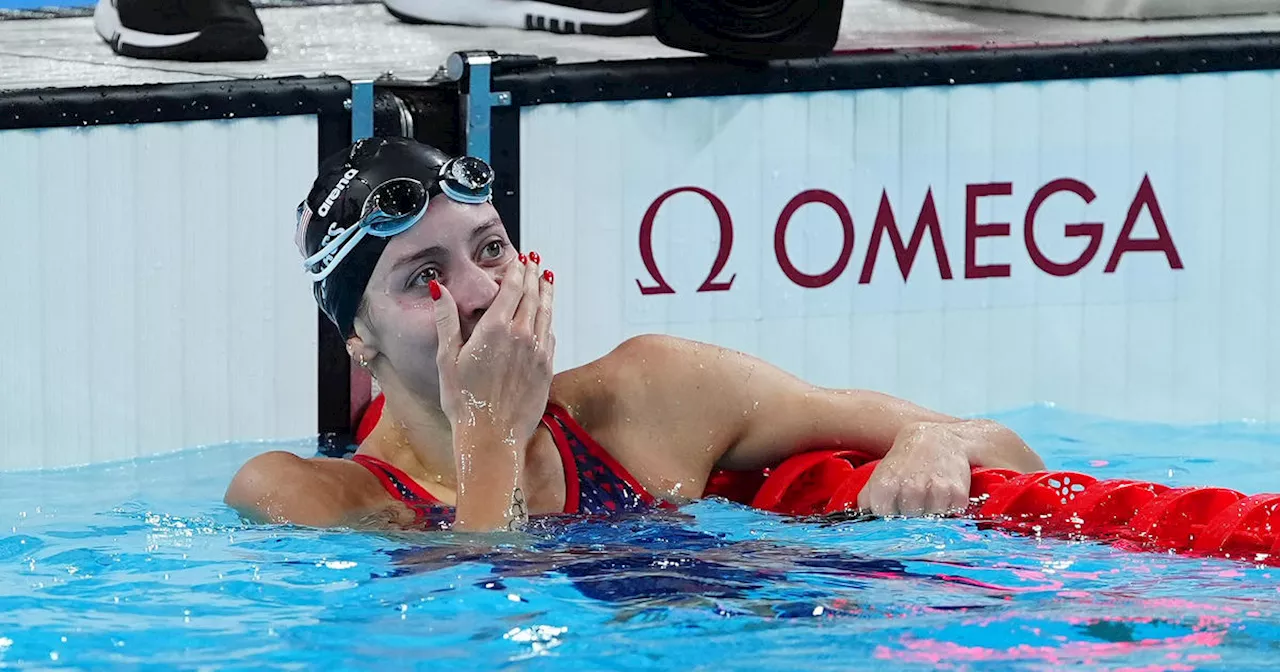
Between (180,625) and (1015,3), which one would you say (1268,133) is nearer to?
(1015,3)

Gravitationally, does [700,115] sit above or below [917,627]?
above

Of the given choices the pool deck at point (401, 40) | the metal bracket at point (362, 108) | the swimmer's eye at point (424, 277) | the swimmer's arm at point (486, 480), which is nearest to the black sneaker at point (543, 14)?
the pool deck at point (401, 40)

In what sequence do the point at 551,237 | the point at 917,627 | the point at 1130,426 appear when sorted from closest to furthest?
the point at 917,627 → the point at 551,237 → the point at 1130,426

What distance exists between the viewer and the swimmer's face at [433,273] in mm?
2705

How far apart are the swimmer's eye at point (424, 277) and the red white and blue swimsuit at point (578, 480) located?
1.00ft

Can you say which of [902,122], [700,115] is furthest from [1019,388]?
[700,115]

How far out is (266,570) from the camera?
8.70 ft

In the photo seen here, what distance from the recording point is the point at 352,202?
2748 millimetres

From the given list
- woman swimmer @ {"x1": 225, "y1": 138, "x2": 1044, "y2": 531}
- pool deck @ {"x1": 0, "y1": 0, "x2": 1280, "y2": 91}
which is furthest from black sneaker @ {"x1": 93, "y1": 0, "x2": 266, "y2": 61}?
woman swimmer @ {"x1": 225, "y1": 138, "x2": 1044, "y2": 531}

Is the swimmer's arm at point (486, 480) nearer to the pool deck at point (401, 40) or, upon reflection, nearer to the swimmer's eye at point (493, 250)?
the swimmer's eye at point (493, 250)

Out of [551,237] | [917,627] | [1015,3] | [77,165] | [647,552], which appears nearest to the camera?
[917,627]

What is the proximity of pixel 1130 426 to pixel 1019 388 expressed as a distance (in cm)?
25

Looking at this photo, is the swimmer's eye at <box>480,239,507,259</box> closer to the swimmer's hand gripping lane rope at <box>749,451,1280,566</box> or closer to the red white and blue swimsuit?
the red white and blue swimsuit

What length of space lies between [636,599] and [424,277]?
1.97 ft
